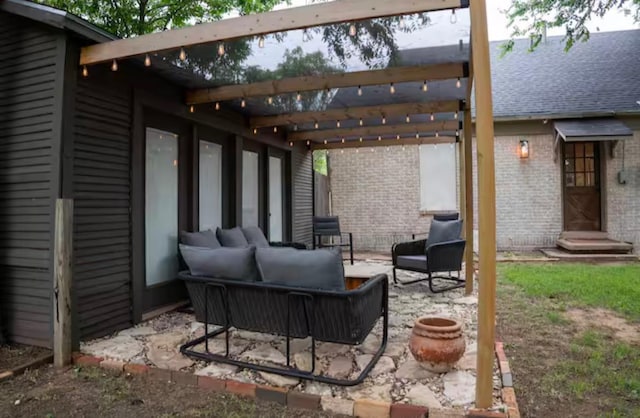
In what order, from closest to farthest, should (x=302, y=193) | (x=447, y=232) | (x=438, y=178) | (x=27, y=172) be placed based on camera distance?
(x=27, y=172) → (x=447, y=232) → (x=302, y=193) → (x=438, y=178)

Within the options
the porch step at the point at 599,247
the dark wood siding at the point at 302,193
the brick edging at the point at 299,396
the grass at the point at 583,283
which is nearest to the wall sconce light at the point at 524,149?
the porch step at the point at 599,247

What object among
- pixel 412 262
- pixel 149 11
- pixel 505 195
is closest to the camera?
pixel 412 262

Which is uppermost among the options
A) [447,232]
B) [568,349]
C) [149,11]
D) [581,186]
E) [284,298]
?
[149,11]

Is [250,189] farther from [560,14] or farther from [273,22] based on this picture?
[560,14]

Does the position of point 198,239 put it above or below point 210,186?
below

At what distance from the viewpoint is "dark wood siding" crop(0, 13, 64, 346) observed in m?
3.34

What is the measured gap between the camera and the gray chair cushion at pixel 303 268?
2805 millimetres

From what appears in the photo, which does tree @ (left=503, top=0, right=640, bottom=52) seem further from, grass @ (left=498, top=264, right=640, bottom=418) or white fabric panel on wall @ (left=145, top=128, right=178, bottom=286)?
white fabric panel on wall @ (left=145, top=128, right=178, bottom=286)

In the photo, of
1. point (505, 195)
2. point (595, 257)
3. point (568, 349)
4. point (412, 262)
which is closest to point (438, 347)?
point (568, 349)

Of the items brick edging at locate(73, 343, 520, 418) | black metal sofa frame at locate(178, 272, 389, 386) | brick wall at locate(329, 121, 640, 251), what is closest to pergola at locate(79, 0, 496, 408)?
brick edging at locate(73, 343, 520, 418)

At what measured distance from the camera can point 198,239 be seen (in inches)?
179

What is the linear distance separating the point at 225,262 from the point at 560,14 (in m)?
7.04

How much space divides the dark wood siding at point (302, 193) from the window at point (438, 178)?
2.86 meters

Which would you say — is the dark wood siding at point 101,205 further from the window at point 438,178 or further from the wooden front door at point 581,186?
the wooden front door at point 581,186
